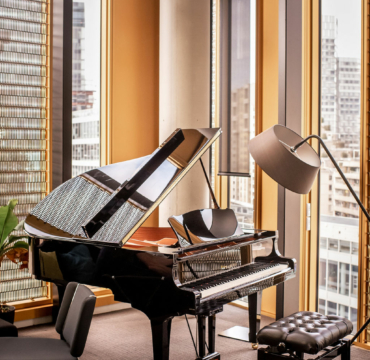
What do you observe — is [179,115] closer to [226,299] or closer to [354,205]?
[354,205]

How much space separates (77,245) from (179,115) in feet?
6.82

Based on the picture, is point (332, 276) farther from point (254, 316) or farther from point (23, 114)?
point (23, 114)

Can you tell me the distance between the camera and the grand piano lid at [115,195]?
10.1 feet

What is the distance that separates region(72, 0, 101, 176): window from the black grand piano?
1.26 m

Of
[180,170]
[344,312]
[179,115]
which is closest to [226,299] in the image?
[180,170]

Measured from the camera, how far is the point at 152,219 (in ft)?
16.9

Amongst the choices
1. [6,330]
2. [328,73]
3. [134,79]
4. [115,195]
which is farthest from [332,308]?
[134,79]

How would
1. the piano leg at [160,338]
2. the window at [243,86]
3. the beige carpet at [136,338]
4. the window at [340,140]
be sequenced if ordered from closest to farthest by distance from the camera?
the piano leg at [160,338] < the beige carpet at [136,338] < the window at [340,140] < the window at [243,86]

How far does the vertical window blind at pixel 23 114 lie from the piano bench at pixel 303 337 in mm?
2565

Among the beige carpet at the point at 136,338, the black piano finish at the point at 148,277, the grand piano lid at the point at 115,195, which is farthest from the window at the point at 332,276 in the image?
the grand piano lid at the point at 115,195

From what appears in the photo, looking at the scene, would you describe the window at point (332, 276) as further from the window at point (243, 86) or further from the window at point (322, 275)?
the window at point (243, 86)

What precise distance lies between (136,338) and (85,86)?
2.52m

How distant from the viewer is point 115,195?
3.17 m

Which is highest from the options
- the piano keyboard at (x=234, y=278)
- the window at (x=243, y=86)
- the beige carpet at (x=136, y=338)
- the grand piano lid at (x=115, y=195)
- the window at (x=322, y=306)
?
the window at (x=243, y=86)
